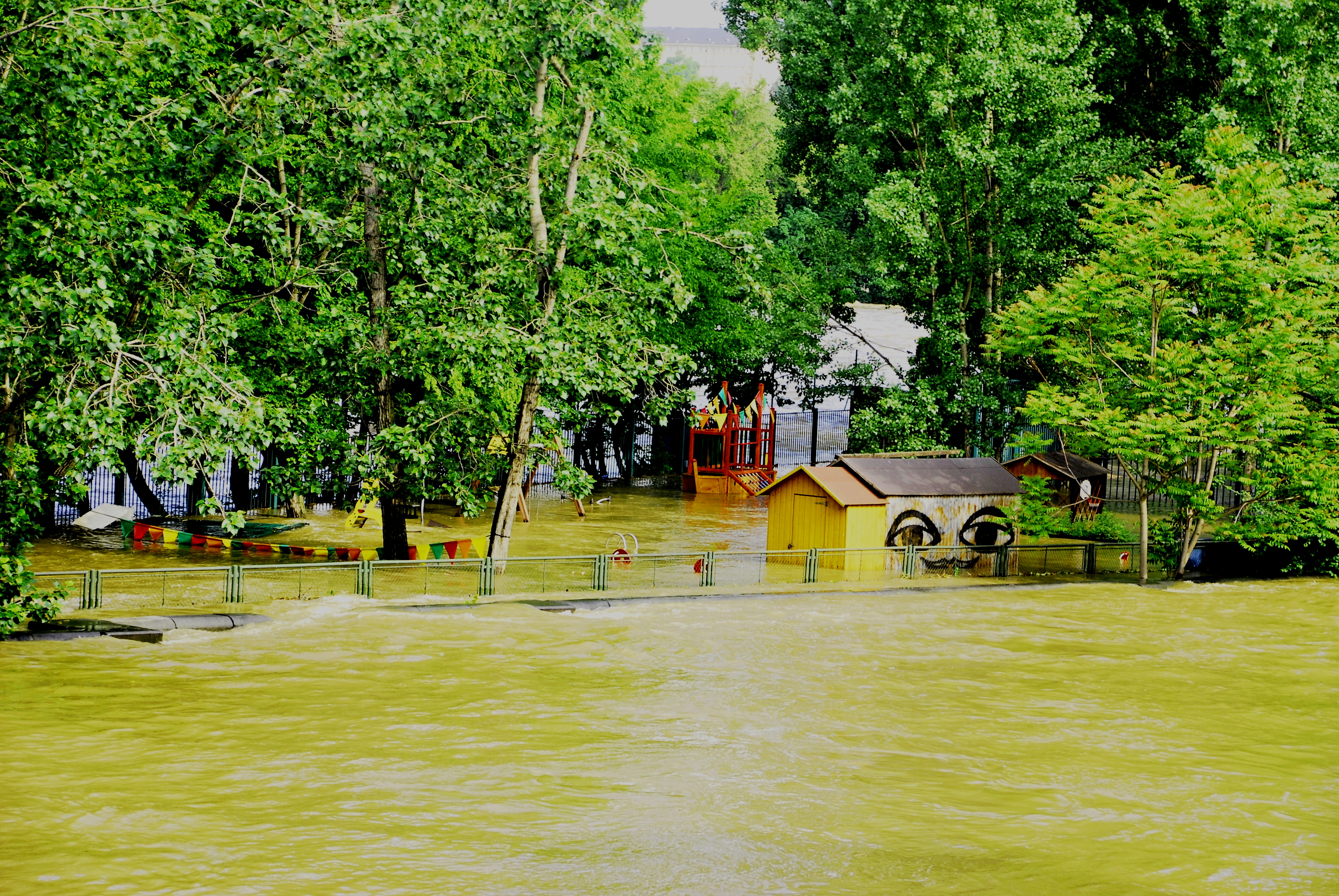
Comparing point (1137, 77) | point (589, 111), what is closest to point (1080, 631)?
point (589, 111)

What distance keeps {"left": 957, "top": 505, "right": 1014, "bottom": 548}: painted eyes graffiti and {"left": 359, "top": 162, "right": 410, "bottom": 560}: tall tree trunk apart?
12671mm

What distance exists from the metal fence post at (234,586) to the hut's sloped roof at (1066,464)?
784 inches

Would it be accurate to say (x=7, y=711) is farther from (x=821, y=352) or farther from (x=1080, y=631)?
(x=821, y=352)

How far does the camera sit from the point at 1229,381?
2436 centimetres

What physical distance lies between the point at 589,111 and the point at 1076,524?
16.3 m

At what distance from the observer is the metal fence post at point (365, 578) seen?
20.1 metres

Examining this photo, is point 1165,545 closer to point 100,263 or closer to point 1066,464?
point 1066,464

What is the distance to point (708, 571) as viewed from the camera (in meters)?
22.7

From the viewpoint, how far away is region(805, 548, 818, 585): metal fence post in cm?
2356

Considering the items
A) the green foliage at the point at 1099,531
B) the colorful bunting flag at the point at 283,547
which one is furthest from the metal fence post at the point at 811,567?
the green foliage at the point at 1099,531

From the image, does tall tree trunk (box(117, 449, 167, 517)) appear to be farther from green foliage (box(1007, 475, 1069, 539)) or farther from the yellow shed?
green foliage (box(1007, 475, 1069, 539))

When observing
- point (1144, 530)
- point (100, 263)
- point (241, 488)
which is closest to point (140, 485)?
point (241, 488)

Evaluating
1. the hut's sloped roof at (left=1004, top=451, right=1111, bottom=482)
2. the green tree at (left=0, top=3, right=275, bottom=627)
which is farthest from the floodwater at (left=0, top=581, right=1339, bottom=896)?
the hut's sloped roof at (left=1004, top=451, right=1111, bottom=482)

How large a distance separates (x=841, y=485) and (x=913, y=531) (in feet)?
6.46
